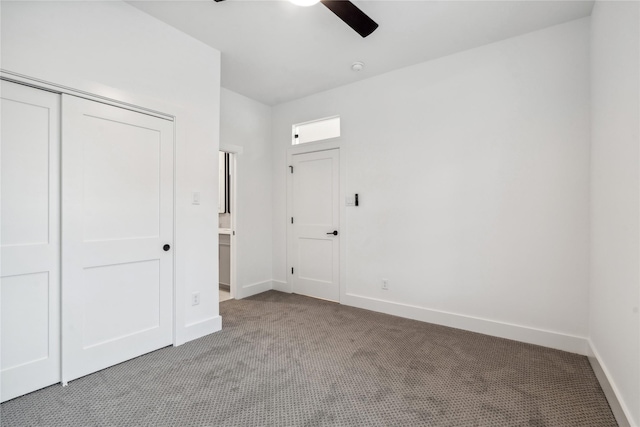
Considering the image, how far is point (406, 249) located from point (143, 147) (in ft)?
9.07

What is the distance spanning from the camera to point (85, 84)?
2.16 m

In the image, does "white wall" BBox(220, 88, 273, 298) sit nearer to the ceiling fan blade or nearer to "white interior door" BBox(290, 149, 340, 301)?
"white interior door" BBox(290, 149, 340, 301)

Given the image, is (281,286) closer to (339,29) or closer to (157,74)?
(157,74)

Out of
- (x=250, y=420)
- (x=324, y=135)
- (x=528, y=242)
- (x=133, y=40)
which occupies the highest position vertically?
(x=133, y=40)

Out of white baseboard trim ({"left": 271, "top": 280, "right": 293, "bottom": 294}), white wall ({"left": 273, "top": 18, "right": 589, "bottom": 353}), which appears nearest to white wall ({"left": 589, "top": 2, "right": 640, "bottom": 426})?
white wall ({"left": 273, "top": 18, "right": 589, "bottom": 353})

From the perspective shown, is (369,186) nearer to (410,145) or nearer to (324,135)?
(410,145)

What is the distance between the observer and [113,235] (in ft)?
7.68

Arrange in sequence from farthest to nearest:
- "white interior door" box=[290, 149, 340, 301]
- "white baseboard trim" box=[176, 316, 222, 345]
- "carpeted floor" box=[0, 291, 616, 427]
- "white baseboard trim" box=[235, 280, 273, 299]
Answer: "white baseboard trim" box=[235, 280, 273, 299], "white interior door" box=[290, 149, 340, 301], "white baseboard trim" box=[176, 316, 222, 345], "carpeted floor" box=[0, 291, 616, 427]

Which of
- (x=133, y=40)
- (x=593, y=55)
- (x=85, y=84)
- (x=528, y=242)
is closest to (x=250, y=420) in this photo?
(x=85, y=84)

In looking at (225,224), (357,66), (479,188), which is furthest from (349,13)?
(225,224)

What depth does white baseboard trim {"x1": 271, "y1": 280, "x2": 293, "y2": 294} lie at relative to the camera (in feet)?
14.6

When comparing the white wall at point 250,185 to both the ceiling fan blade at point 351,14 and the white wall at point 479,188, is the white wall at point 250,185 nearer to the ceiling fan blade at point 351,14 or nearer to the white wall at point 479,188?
the white wall at point 479,188

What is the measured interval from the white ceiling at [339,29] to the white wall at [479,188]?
216mm

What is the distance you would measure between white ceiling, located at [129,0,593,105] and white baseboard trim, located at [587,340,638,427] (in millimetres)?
2664
